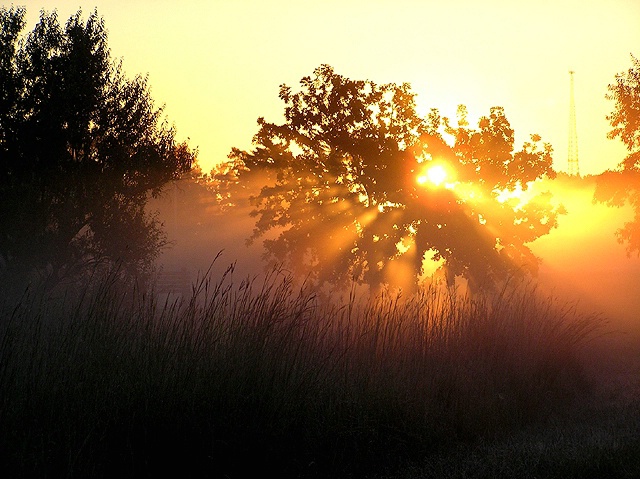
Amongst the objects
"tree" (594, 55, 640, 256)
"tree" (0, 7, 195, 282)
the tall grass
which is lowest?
the tall grass

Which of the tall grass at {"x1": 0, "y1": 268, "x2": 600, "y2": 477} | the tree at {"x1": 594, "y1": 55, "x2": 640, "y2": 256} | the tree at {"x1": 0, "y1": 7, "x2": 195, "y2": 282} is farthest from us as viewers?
the tree at {"x1": 594, "y1": 55, "x2": 640, "y2": 256}

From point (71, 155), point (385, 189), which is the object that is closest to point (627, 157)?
point (385, 189)

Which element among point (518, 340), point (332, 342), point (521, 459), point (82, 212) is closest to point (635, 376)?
point (518, 340)

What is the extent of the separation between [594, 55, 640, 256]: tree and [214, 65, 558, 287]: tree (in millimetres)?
3315

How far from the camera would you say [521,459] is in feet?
24.7

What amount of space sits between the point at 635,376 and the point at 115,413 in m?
10.6

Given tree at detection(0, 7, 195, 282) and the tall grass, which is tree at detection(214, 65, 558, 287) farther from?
the tall grass

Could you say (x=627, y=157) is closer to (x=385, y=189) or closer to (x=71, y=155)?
(x=385, y=189)

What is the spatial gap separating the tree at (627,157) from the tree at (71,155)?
21.4 meters

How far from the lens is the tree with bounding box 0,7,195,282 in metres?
24.6

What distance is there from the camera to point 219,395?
→ 771 centimetres

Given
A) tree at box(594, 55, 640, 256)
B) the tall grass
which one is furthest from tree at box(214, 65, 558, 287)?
the tall grass

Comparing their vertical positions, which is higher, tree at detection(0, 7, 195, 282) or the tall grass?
tree at detection(0, 7, 195, 282)

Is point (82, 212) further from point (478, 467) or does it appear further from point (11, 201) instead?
point (478, 467)
